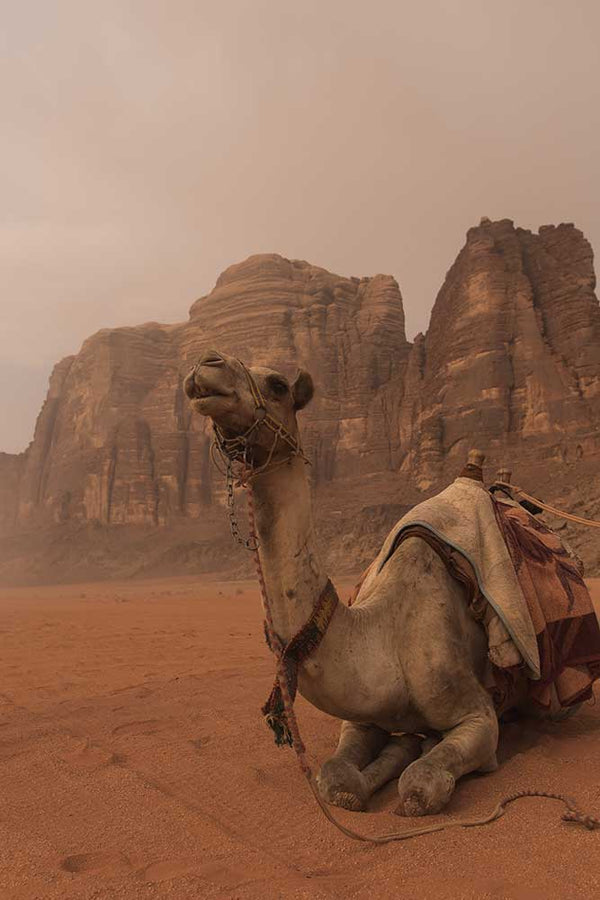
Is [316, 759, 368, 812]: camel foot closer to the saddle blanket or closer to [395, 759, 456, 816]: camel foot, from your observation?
[395, 759, 456, 816]: camel foot

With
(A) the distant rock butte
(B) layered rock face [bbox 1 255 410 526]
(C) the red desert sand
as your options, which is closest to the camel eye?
(C) the red desert sand

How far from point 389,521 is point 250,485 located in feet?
147

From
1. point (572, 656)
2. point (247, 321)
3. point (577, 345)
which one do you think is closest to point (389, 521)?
point (577, 345)

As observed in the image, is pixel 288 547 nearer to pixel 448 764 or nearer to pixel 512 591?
pixel 448 764

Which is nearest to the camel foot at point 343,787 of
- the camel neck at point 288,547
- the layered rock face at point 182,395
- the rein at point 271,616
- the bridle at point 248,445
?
the rein at point 271,616

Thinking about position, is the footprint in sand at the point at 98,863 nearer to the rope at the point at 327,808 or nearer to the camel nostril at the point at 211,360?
the rope at the point at 327,808

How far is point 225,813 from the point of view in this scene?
140 inches

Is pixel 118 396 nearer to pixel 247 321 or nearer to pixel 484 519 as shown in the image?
pixel 247 321

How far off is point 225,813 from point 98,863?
784 millimetres

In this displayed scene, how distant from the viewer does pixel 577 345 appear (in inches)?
1766

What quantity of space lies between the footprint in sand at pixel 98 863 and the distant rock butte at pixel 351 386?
41744 millimetres

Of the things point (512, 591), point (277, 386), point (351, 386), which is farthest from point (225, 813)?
point (351, 386)

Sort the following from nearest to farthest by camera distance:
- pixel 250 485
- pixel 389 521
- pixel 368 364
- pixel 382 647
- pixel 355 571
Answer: pixel 250 485
pixel 382 647
pixel 355 571
pixel 389 521
pixel 368 364

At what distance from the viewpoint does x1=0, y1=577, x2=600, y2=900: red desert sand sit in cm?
265
